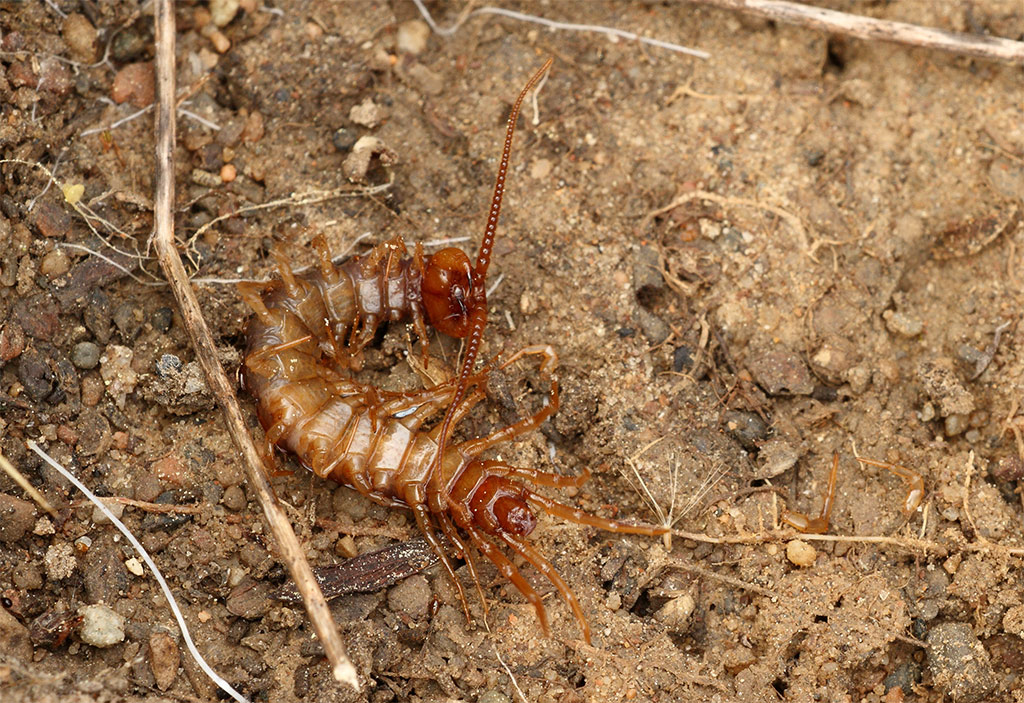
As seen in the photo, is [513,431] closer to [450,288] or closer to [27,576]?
[450,288]

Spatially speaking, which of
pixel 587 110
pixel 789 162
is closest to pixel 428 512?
pixel 587 110

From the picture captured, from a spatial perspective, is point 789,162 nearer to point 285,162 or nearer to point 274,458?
point 285,162

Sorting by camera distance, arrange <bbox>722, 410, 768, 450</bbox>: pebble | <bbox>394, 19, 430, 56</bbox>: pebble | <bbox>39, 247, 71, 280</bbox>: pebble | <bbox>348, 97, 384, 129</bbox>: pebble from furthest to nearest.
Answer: <bbox>394, 19, 430, 56</bbox>: pebble
<bbox>348, 97, 384, 129</bbox>: pebble
<bbox>722, 410, 768, 450</bbox>: pebble
<bbox>39, 247, 71, 280</bbox>: pebble

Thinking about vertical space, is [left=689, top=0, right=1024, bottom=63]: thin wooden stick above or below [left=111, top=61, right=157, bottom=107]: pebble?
above

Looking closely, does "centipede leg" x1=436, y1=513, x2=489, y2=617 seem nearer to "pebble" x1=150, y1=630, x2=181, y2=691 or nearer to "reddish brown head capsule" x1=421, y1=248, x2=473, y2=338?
"reddish brown head capsule" x1=421, y1=248, x2=473, y2=338

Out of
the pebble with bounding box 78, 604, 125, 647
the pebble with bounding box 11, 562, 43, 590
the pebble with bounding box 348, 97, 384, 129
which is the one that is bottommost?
the pebble with bounding box 78, 604, 125, 647

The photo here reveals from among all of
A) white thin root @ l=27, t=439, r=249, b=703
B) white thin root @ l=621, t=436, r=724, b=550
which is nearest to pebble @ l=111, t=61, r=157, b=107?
white thin root @ l=27, t=439, r=249, b=703
